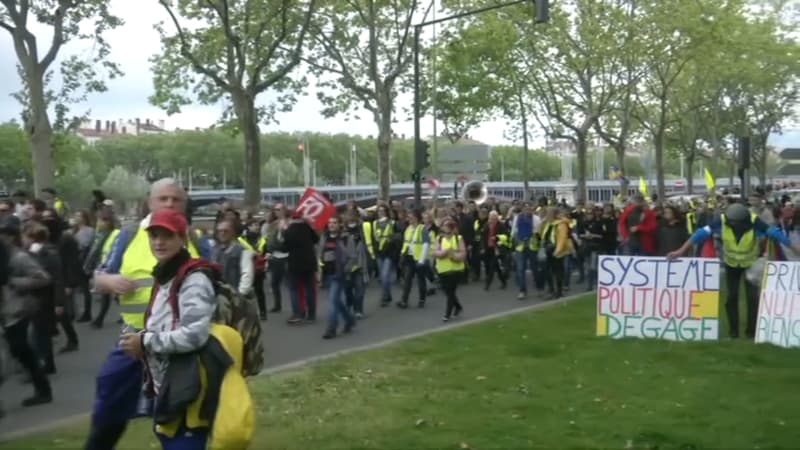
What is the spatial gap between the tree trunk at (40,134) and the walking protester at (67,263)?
1055 centimetres

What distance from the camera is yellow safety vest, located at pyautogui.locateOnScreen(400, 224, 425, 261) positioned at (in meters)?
19.8

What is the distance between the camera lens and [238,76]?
28578mm

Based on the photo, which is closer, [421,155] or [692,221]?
[692,221]

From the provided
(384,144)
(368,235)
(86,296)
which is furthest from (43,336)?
(384,144)

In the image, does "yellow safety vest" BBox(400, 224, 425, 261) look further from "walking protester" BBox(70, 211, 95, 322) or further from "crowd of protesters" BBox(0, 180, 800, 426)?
"walking protester" BBox(70, 211, 95, 322)

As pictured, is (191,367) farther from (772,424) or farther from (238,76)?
(238,76)

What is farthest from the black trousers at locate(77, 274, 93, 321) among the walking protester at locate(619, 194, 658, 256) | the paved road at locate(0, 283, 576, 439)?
the walking protester at locate(619, 194, 658, 256)

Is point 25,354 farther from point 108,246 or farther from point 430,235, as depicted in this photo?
point 430,235

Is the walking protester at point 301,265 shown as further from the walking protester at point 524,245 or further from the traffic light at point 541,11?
the traffic light at point 541,11

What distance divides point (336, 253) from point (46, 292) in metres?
5.19

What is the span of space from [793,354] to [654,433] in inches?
185

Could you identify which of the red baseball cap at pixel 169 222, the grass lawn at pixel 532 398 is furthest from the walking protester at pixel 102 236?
the red baseball cap at pixel 169 222

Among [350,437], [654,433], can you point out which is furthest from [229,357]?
[654,433]

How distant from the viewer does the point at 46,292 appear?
11.4m
